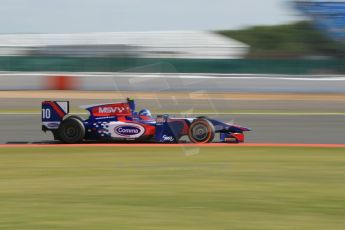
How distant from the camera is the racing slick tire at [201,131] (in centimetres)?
1010

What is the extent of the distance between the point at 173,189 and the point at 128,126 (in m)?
3.94

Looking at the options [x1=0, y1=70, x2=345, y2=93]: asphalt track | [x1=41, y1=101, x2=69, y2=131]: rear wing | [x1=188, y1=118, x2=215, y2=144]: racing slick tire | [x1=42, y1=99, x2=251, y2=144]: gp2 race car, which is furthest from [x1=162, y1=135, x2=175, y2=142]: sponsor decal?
[x1=0, y1=70, x2=345, y2=93]: asphalt track

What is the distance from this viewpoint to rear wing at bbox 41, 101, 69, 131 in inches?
408

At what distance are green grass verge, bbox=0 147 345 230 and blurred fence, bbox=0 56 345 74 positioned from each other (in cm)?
1473

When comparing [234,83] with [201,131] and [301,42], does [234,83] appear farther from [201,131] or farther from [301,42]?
[301,42]

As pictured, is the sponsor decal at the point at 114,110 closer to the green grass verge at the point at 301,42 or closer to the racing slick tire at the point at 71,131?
the racing slick tire at the point at 71,131

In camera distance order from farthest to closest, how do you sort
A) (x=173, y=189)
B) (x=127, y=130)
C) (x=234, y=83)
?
(x=234, y=83)
(x=127, y=130)
(x=173, y=189)

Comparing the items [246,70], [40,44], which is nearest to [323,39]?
[246,70]

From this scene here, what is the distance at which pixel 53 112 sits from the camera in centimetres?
1040

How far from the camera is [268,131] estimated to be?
12500 mm

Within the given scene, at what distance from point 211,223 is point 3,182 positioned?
2.65m

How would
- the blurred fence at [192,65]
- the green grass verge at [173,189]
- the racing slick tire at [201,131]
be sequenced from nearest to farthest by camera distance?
1. the green grass verge at [173,189]
2. the racing slick tire at [201,131]
3. the blurred fence at [192,65]

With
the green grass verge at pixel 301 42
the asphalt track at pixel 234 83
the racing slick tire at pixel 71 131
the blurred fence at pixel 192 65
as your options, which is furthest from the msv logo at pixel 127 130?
the green grass verge at pixel 301 42

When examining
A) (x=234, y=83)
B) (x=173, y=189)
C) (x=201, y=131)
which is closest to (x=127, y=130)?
(x=201, y=131)
